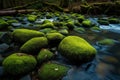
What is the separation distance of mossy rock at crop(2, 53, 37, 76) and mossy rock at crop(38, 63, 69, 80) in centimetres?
27

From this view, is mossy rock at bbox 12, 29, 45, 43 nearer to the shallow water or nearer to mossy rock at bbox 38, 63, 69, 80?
the shallow water

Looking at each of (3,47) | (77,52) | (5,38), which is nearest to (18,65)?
(77,52)

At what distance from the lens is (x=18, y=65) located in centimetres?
377

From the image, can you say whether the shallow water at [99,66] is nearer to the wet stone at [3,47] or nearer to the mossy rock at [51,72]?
the wet stone at [3,47]

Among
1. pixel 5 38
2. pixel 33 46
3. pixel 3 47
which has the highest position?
pixel 33 46

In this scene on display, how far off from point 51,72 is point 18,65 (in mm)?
709

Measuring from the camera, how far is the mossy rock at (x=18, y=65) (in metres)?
3.75

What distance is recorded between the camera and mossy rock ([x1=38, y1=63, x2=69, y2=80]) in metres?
3.76

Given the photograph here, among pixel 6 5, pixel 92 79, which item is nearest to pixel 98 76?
pixel 92 79

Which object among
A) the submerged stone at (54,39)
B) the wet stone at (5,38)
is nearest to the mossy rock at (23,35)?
the wet stone at (5,38)

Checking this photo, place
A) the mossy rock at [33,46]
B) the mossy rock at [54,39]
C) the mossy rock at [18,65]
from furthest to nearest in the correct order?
the mossy rock at [54,39] → the mossy rock at [33,46] → the mossy rock at [18,65]

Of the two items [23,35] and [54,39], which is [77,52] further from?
[23,35]

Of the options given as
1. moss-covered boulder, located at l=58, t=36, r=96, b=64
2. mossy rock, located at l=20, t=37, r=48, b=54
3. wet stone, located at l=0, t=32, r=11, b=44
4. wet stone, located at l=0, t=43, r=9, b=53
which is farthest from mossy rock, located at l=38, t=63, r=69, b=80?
wet stone, located at l=0, t=32, r=11, b=44

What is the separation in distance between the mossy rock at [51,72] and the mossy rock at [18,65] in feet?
0.89
